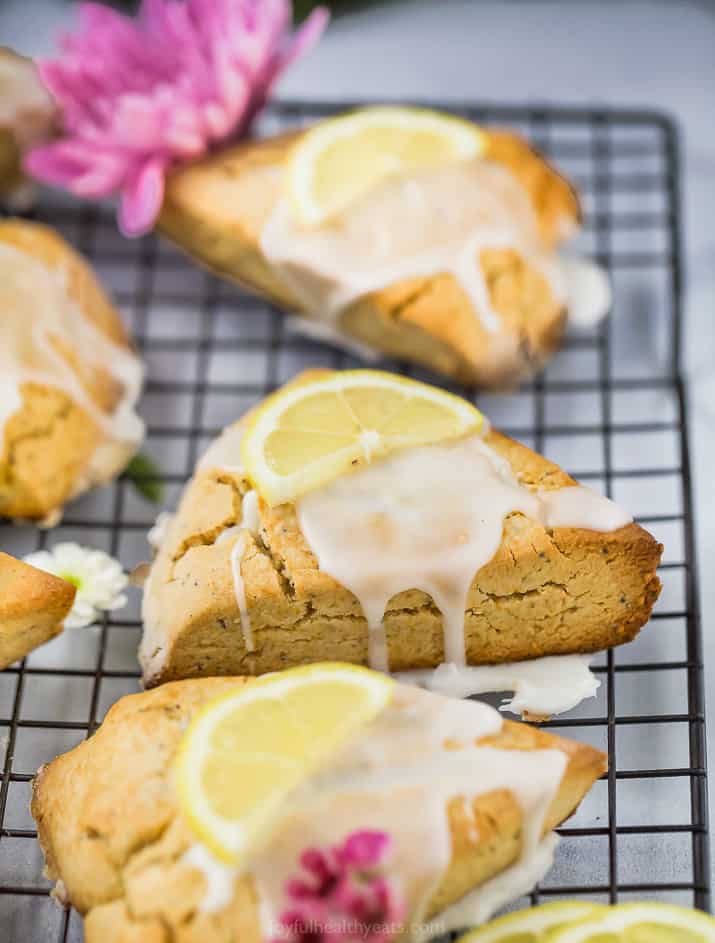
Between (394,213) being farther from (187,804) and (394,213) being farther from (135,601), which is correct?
(187,804)

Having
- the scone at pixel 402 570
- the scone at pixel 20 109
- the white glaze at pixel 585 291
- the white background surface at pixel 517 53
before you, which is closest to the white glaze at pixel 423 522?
the scone at pixel 402 570

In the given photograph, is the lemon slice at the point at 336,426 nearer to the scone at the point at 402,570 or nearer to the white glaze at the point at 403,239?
the scone at the point at 402,570

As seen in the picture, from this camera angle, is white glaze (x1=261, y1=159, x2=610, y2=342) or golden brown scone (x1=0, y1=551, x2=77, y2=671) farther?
white glaze (x1=261, y1=159, x2=610, y2=342)

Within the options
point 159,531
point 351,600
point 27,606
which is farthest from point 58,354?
point 351,600

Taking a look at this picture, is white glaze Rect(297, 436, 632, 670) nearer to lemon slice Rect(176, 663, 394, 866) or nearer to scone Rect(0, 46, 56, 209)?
lemon slice Rect(176, 663, 394, 866)

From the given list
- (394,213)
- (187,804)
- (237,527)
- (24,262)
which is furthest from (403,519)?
(24,262)

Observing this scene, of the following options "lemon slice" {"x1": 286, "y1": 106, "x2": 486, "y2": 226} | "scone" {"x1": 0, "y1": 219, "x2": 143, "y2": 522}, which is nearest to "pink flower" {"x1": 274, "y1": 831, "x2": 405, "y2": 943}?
"scone" {"x1": 0, "y1": 219, "x2": 143, "y2": 522}
